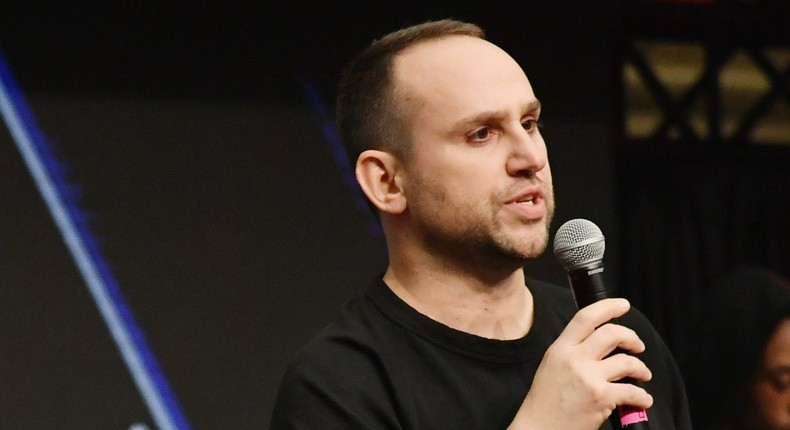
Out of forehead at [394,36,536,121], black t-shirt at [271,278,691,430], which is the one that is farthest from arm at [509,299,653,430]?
forehead at [394,36,536,121]

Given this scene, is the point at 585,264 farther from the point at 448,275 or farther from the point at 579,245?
the point at 448,275

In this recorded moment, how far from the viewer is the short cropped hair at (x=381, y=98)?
5.95 feet

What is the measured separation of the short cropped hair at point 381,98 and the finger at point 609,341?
0.44 m

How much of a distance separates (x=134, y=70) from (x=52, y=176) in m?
0.42

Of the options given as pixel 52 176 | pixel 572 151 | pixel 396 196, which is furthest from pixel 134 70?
pixel 396 196

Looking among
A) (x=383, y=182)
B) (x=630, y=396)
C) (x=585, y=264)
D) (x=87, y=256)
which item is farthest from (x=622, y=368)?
(x=87, y=256)

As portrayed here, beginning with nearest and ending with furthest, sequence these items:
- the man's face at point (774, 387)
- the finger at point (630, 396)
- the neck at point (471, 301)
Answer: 1. the finger at point (630, 396)
2. the neck at point (471, 301)
3. the man's face at point (774, 387)

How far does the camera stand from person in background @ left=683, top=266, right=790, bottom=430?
3023 millimetres

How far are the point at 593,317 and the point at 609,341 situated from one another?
0.04 meters

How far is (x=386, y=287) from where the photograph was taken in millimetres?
1813

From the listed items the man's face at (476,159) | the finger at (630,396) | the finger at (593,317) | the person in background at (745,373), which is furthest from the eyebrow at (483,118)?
the person in background at (745,373)

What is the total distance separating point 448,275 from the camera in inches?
69.7

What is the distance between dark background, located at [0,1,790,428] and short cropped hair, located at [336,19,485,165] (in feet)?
5.93

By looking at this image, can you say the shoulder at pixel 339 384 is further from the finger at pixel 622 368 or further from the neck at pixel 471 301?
the finger at pixel 622 368
